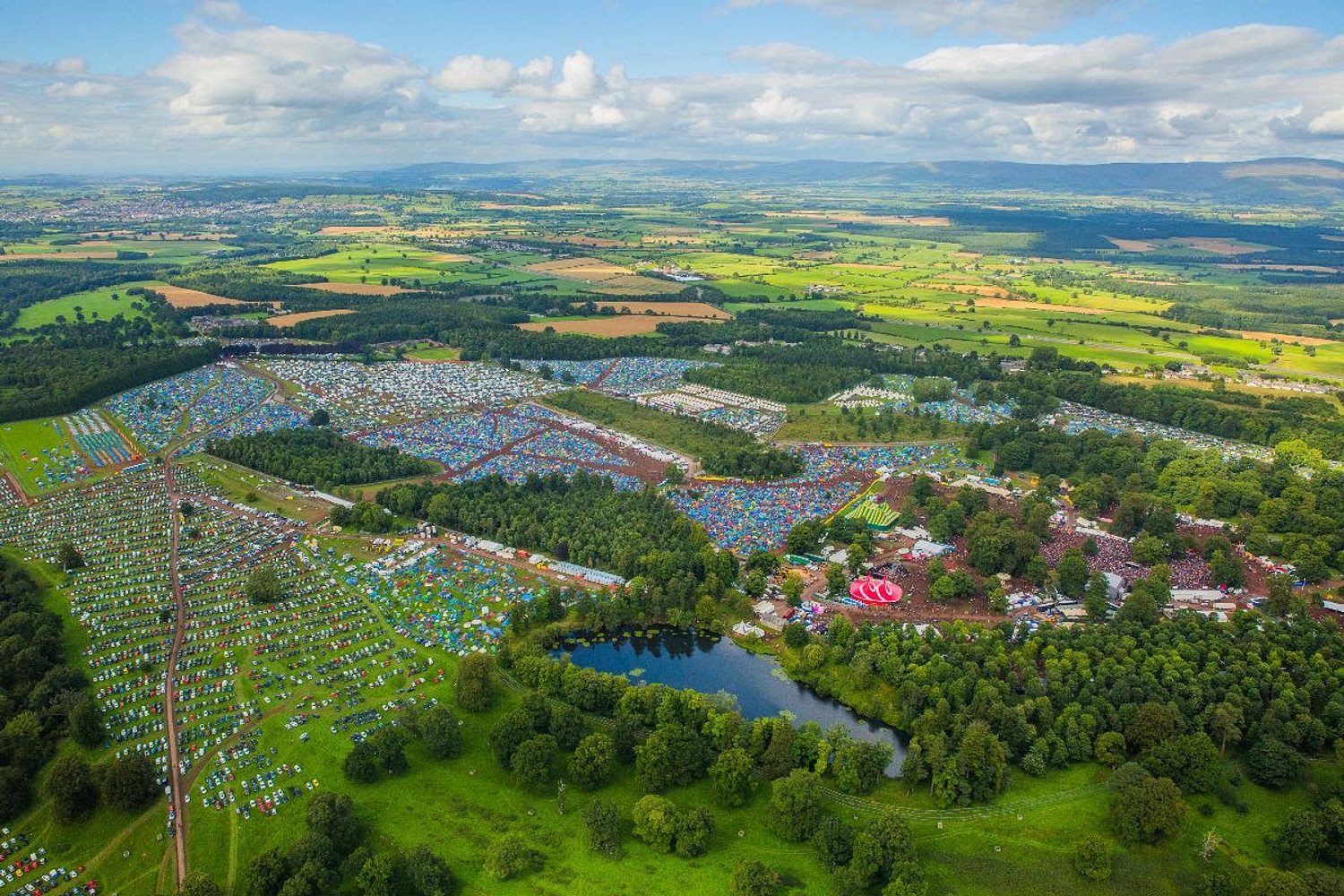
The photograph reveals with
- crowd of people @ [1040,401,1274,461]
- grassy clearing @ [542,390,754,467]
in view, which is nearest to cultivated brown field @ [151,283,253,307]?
grassy clearing @ [542,390,754,467]

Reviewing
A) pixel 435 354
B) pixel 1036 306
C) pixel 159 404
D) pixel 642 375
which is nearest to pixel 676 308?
pixel 642 375

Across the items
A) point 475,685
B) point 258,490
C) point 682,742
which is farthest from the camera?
point 258,490

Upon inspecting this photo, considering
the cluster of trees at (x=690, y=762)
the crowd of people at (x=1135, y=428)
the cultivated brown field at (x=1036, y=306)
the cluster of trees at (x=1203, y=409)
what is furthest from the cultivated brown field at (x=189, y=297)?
the cultivated brown field at (x=1036, y=306)

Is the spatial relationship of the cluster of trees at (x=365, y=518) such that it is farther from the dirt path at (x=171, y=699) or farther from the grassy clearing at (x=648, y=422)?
the grassy clearing at (x=648, y=422)

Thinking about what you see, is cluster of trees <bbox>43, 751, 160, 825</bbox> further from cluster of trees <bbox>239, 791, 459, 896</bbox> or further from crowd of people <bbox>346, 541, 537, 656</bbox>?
crowd of people <bbox>346, 541, 537, 656</bbox>

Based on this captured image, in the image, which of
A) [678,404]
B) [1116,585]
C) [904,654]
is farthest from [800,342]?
[904,654]

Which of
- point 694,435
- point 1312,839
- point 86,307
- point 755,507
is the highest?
point 86,307

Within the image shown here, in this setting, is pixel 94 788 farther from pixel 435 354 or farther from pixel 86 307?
pixel 86 307
